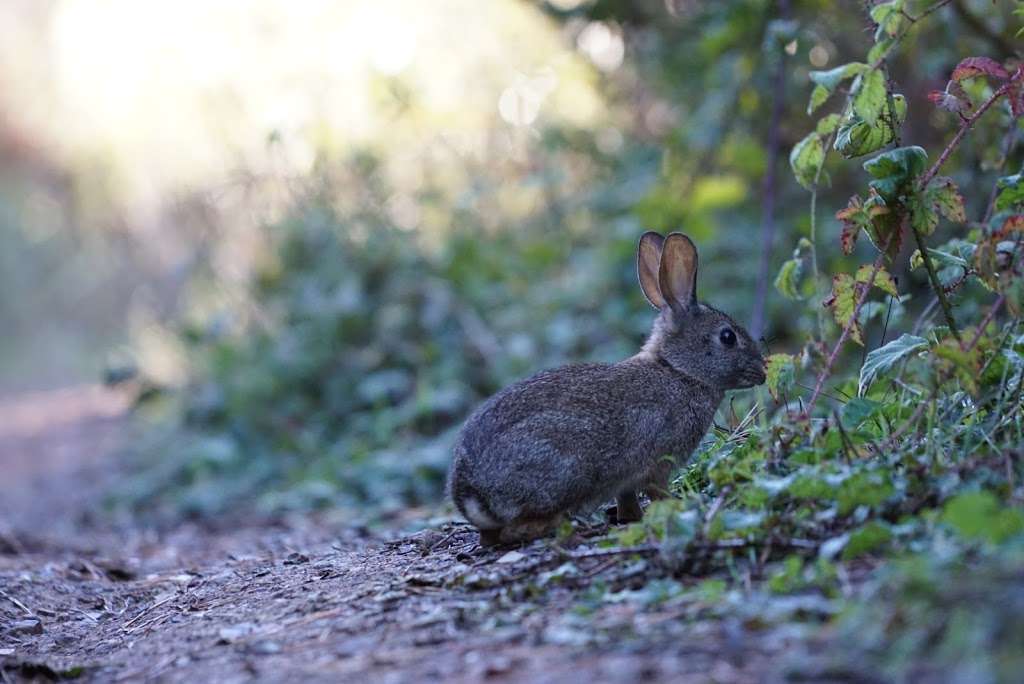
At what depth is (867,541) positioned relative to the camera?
364 cm

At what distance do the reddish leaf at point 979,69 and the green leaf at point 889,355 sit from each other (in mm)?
973

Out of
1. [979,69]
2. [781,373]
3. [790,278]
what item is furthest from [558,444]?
[979,69]

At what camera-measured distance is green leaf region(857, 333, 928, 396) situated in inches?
182

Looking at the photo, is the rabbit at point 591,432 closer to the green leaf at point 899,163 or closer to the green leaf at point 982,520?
the green leaf at point 899,163

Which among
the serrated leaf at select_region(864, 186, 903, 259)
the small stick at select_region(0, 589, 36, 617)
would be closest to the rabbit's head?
the serrated leaf at select_region(864, 186, 903, 259)

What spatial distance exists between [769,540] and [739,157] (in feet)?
22.3

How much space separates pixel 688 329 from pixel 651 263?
0.35 meters

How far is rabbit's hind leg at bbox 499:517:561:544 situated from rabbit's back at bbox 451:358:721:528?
0.04m

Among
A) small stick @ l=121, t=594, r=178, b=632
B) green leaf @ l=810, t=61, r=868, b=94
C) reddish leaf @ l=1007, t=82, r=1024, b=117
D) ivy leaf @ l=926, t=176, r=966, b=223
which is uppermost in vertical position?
green leaf @ l=810, t=61, r=868, b=94

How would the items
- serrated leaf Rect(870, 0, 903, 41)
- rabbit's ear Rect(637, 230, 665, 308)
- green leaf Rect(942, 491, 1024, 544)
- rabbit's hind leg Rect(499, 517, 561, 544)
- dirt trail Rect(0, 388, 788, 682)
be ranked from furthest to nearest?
1. rabbit's ear Rect(637, 230, 665, 308)
2. rabbit's hind leg Rect(499, 517, 561, 544)
3. serrated leaf Rect(870, 0, 903, 41)
4. dirt trail Rect(0, 388, 788, 682)
5. green leaf Rect(942, 491, 1024, 544)

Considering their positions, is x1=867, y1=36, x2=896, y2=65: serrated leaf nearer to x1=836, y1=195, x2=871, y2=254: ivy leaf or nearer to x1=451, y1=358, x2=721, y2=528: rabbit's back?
x1=836, y1=195, x2=871, y2=254: ivy leaf

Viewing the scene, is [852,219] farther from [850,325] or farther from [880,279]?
[850,325]

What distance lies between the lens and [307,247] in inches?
471

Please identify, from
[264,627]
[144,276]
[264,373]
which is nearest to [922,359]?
[264,627]
